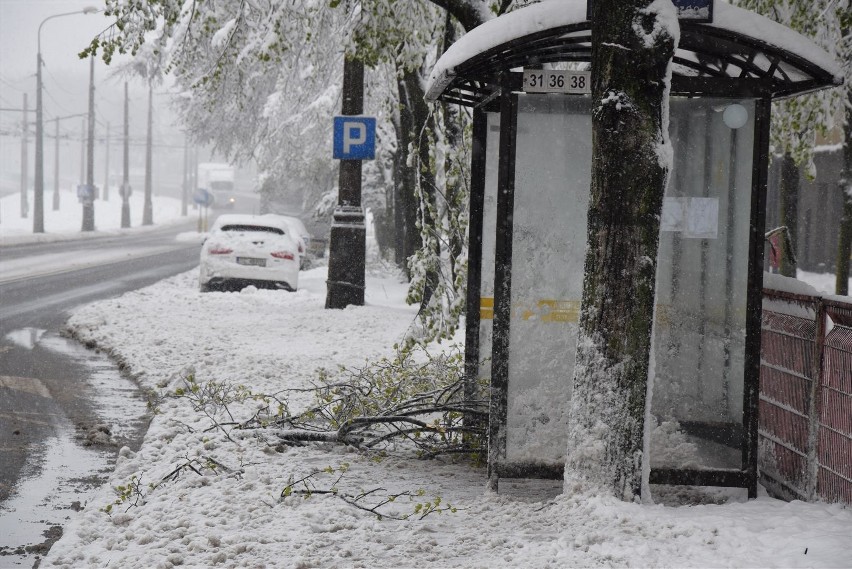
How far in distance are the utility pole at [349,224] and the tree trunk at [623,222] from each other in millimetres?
9425

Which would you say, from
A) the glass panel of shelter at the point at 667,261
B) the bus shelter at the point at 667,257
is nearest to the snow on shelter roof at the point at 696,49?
the bus shelter at the point at 667,257

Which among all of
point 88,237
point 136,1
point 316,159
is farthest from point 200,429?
point 88,237

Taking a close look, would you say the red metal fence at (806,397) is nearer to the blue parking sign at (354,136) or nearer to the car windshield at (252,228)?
the blue parking sign at (354,136)

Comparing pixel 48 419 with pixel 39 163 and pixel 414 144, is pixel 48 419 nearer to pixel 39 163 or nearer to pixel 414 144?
pixel 414 144

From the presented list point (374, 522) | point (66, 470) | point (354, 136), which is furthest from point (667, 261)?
point (354, 136)

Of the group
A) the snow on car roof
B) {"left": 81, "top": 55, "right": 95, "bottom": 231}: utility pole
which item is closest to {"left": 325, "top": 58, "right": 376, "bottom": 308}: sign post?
the snow on car roof

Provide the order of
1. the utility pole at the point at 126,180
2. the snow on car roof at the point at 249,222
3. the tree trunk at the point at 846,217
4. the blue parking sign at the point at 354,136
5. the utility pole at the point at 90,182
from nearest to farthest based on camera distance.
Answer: the blue parking sign at the point at 354,136 < the tree trunk at the point at 846,217 < the snow on car roof at the point at 249,222 < the utility pole at the point at 90,182 < the utility pole at the point at 126,180

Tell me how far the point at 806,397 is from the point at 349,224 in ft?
31.0

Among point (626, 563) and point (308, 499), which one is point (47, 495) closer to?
point (308, 499)

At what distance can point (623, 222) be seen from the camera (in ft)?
16.2

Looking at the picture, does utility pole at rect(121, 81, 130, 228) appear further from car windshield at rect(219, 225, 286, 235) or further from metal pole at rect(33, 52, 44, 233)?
car windshield at rect(219, 225, 286, 235)

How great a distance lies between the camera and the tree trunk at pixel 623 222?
4.92 meters

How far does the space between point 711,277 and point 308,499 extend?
2.67 m

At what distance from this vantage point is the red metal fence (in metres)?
5.16
